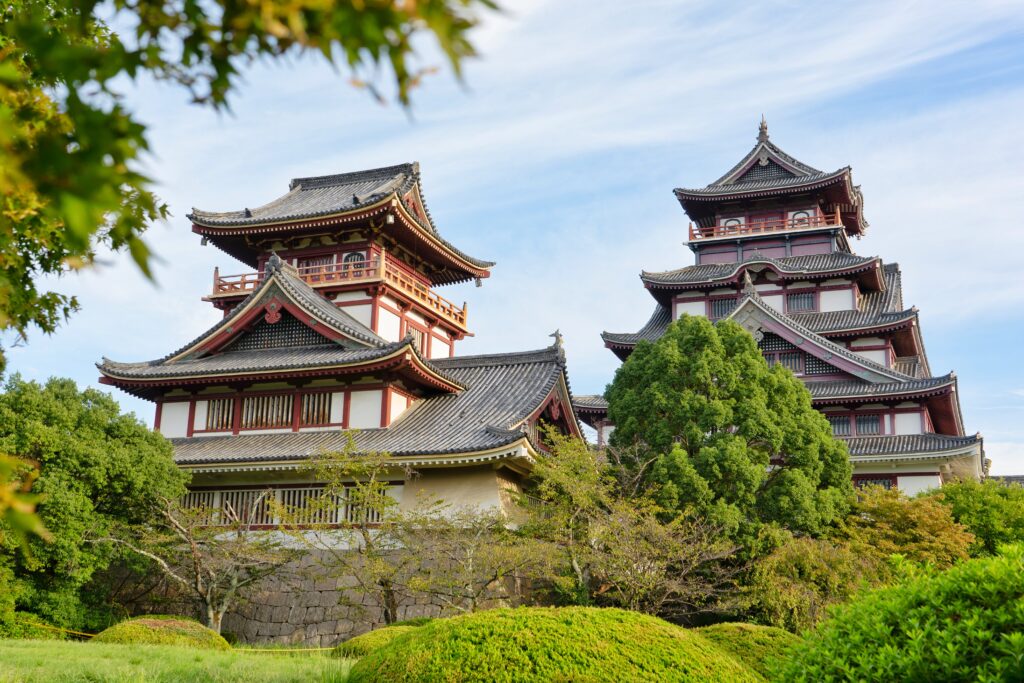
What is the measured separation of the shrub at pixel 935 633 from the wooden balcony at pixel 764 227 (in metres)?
37.4

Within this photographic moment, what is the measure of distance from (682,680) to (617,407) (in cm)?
1471

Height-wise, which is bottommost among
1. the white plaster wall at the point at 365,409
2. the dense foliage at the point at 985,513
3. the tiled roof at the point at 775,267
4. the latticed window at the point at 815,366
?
the dense foliage at the point at 985,513

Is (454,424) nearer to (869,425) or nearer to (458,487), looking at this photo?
(458,487)

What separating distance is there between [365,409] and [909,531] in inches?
527

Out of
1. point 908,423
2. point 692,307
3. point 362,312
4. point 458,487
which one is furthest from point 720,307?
point 458,487

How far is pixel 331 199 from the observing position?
114ft

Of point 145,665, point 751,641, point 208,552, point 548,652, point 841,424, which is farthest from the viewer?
point 841,424

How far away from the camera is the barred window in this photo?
116ft

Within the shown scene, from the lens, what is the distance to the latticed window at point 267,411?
26031mm

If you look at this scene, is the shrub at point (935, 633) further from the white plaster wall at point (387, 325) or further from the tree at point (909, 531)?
the white plaster wall at point (387, 325)

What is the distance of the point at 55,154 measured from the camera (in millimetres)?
2898

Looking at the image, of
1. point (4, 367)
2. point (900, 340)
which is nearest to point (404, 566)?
point (4, 367)

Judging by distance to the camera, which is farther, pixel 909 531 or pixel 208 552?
pixel 909 531

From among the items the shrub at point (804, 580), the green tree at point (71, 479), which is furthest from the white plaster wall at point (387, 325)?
the shrub at point (804, 580)
